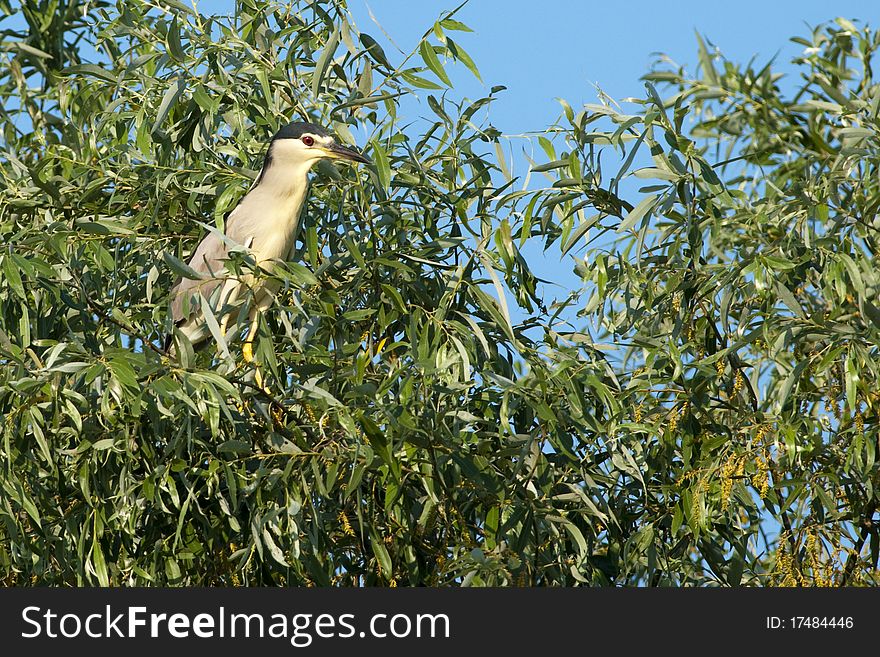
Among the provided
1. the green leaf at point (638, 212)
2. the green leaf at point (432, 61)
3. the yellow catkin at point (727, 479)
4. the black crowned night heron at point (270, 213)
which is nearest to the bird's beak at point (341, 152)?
the black crowned night heron at point (270, 213)

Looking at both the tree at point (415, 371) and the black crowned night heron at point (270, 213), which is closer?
the tree at point (415, 371)

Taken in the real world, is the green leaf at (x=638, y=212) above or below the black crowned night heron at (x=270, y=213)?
below

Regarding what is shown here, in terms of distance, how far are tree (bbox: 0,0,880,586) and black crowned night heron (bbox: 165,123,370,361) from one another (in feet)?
0.60

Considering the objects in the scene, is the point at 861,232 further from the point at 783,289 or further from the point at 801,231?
the point at 783,289

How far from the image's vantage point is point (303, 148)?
407 centimetres

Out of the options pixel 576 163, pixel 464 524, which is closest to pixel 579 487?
pixel 464 524

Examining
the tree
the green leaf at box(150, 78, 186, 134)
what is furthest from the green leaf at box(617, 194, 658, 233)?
the green leaf at box(150, 78, 186, 134)

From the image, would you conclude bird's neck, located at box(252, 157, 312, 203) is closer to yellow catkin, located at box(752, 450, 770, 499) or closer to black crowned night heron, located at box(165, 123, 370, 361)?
black crowned night heron, located at box(165, 123, 370, 361)

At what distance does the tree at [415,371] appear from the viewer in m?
2.98

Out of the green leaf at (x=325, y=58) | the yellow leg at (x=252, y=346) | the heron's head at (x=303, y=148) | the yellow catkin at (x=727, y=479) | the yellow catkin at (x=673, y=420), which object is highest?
the heron's head at (x=303, y=148)

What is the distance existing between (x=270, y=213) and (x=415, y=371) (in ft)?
5.30

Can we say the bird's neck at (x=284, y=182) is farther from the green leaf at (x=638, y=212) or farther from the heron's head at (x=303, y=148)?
the green leaf at (x=638, y=212)

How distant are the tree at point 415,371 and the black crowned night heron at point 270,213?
183 mm

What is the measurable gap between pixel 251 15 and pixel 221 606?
1.77m
